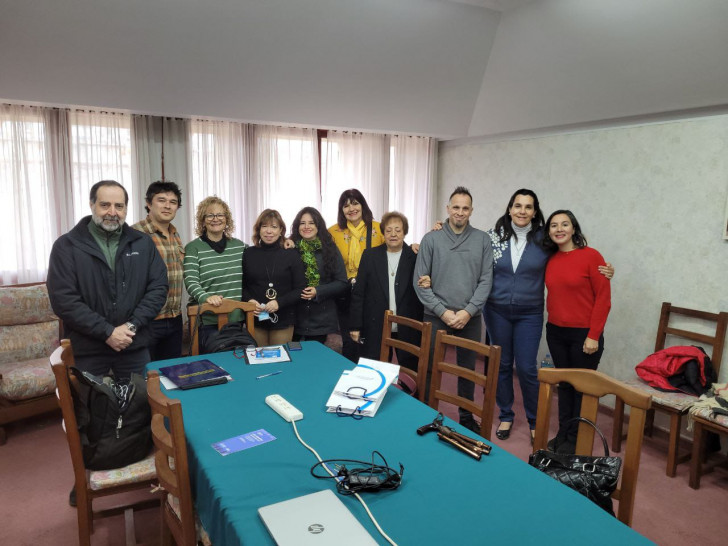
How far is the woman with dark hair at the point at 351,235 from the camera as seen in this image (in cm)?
354

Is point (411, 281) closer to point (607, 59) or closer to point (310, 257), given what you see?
point (310, 257)

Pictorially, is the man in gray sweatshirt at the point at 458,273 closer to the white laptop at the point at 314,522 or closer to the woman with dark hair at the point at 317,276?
the woman with dark hair at the point at 317,276

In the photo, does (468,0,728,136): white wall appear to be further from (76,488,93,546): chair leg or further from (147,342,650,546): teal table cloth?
(76,488,93,546): chair leg

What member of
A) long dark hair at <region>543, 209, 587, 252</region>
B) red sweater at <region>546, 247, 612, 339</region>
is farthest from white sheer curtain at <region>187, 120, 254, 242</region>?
red sweater at <region>546, 247, 612, 339</region>

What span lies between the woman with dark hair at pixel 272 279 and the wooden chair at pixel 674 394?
6.82 ft

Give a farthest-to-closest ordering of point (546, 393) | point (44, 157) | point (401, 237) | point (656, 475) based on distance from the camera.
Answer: point (44, 157)
point (401, 237)
point (656, 475)
point (546, 393)

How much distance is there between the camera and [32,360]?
3.43m

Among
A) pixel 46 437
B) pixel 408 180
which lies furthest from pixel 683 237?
pixel 46 437

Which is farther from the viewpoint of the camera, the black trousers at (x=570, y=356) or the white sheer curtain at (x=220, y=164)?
the white sheer curtain at (x=220, y=164)

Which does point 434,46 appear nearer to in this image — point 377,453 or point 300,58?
point 300,58

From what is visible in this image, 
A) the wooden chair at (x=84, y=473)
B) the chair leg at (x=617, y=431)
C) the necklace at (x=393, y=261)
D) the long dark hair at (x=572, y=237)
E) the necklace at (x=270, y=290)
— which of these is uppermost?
the long dark hair at (x=572, y=237)

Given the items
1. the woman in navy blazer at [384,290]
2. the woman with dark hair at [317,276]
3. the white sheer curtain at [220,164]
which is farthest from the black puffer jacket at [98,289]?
the white sheer curtain at [220,164]

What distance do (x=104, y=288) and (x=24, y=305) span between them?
4.89ft

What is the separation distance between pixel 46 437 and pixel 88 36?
2.52 meters
